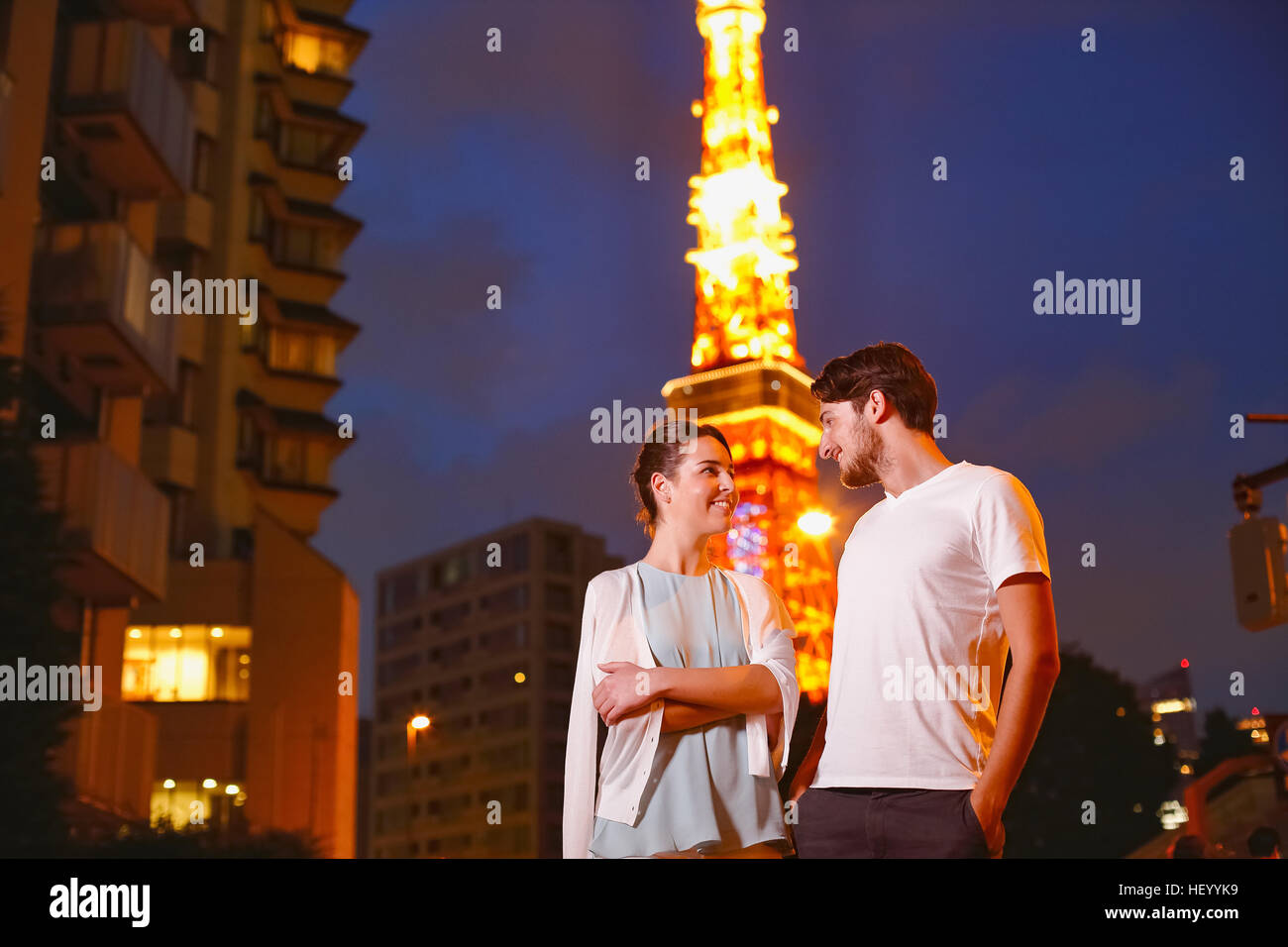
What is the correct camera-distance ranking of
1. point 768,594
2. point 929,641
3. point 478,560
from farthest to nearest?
point 478,560 < point 768,594 < point 929,641

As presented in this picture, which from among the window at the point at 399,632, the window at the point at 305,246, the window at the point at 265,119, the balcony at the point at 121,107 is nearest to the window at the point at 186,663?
the balcony at the point at 121,107

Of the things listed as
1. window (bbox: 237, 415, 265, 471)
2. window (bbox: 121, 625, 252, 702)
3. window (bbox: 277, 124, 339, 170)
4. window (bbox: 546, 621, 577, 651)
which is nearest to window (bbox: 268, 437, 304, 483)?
window (bbox: 237, 415, 265, 471)

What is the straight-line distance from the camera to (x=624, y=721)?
420 cm

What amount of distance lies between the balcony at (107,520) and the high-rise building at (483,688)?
204 feet

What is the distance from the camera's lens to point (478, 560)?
94.1 metres

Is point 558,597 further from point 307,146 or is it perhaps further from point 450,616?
point 307,146

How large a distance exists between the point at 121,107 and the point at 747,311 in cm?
3682

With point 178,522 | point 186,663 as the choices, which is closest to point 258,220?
point 178,522

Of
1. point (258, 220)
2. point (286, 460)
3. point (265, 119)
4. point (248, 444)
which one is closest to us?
point (248, 444)

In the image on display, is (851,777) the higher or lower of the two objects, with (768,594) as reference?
lower

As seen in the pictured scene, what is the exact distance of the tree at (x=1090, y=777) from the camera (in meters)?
45.1
